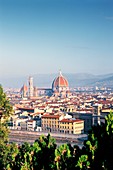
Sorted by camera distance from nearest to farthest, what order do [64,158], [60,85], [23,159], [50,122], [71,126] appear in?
Answer: [64,158] < [23,159] < [71,126] < [50,122] < [60,85]

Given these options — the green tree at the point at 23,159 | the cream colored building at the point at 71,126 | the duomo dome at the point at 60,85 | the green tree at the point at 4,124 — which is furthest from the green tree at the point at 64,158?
the duomo dome at the point at 60,85

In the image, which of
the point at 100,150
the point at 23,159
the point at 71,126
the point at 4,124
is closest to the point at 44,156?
the point at 23,159

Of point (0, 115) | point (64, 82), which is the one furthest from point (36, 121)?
point (64, 82)

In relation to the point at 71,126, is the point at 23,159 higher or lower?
lower

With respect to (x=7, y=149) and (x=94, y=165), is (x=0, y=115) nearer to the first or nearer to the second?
(x=7, y=149)

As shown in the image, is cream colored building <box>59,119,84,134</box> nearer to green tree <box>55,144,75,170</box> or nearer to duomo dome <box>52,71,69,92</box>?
green tree <box>55,144,75,170</box>

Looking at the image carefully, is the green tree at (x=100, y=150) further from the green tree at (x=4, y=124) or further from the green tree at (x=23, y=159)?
the green tree at (x=4, y=124)

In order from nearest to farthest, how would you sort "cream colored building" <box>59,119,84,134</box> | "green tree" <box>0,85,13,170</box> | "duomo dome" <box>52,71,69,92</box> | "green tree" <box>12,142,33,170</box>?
"green tree" <box>12,142,33,170</box> → "green tree" <box>0,85,13,170</box> → "cream colored building" <box>59,119,84,134</box> → "duomo dome" <box>52,71,69,92</box>

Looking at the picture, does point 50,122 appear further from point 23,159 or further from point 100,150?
point 100,150

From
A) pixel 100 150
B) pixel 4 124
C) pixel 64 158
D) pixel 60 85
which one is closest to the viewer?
pixel 100 150

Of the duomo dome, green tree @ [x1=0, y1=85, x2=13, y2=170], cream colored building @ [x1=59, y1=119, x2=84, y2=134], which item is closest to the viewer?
green tree @ [x1=0, y1=85, x2=13, y2=170]

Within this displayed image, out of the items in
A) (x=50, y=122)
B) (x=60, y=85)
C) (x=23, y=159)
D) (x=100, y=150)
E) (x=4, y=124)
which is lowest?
→ (x=23, y=159)

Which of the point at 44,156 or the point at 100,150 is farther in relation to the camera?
the point at 44,156

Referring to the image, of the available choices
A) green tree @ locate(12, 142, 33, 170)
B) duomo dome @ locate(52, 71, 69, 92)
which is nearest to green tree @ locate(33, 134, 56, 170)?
green tree @ locate(12, 142, 33, 170)
